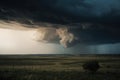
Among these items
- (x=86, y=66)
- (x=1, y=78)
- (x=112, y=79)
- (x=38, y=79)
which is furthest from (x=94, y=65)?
(x=1, y=78)

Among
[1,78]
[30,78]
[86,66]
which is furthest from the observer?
[86,66]

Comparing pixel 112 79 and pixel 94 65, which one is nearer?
pixel 112 79

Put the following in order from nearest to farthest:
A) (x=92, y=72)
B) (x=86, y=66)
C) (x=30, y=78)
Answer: (x=30, y=78)
(x=92, y=72)
(x=86, y=66)

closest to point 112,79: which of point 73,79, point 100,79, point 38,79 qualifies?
point 100,79

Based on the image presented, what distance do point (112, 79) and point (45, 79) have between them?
9.83 m

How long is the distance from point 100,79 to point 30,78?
10452 millimetres

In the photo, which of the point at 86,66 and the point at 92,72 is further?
the point at 86,66

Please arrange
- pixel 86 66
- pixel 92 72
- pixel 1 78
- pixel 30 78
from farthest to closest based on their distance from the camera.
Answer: pixel 86 66
pixel 92 72
pixel 30 78
pixel 1 78

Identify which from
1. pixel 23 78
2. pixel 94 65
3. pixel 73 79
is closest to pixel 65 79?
pixel 73 79

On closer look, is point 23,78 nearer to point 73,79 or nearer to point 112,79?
point 73,79

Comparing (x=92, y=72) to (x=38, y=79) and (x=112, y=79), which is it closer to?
(x=112, y=79)

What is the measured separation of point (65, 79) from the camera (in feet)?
123

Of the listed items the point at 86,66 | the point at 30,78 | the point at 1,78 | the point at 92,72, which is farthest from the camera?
the point at 86,66

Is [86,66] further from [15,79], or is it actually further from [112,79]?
[15,79]
